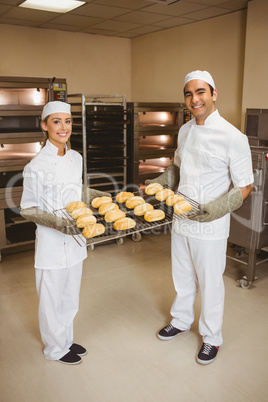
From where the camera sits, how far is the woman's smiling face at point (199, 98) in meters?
2.15

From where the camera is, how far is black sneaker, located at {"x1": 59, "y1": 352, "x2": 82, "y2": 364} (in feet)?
7.55

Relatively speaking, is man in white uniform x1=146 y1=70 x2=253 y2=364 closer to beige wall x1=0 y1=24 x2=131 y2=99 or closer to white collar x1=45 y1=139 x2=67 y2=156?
white collar x1=45 y1=139 x2=67 y2=156

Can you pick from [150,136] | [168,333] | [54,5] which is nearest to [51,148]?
[168,333]

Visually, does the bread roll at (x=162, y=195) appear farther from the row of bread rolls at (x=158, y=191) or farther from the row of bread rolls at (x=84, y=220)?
the row of bread rolls at (x=84, y=220)

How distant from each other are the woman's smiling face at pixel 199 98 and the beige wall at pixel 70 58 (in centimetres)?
375

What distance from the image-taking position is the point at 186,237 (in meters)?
2.37

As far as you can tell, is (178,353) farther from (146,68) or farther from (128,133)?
(146,68)

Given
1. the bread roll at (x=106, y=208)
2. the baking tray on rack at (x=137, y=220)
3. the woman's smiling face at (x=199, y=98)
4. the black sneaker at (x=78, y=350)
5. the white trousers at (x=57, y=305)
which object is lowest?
the black sneaker at (x=78, y=350)

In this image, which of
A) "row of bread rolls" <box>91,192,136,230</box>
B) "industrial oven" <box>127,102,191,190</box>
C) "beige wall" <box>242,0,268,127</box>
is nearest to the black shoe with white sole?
"row of bread rolls" <box>91,192,136,230</box>

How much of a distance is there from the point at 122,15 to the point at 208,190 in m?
3.21

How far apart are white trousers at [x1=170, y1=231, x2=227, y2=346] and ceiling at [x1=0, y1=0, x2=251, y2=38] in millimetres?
2719

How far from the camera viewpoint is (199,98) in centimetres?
217

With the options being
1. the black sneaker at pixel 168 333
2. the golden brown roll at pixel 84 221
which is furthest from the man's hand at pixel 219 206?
the black sneaker at pixel 168 333

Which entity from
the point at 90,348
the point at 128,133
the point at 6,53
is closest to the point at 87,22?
the point at 6,53
